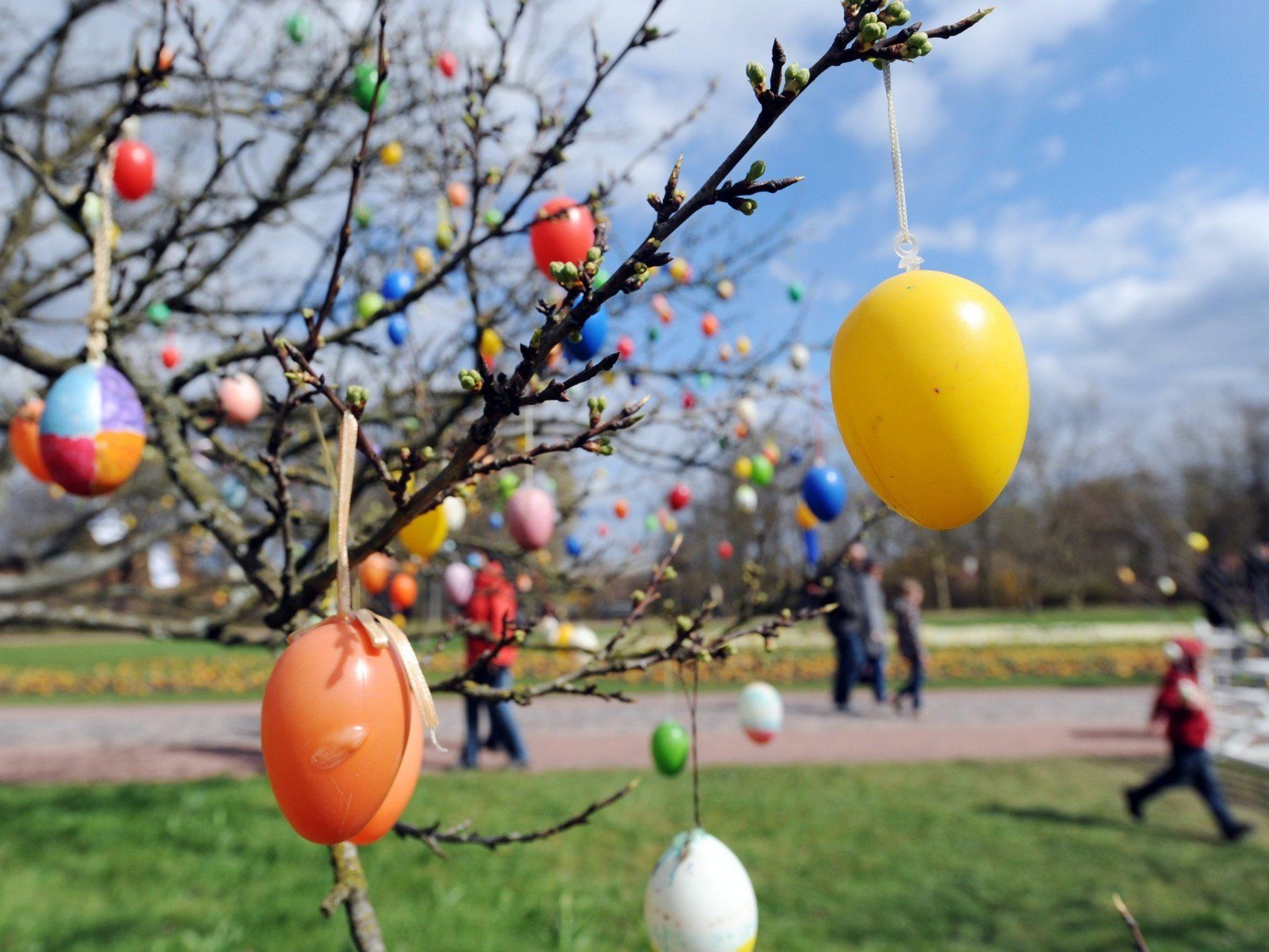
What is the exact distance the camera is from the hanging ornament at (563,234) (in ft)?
7.67

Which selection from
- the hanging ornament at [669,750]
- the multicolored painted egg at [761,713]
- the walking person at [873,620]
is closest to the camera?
the hanging ornament at [669,750]

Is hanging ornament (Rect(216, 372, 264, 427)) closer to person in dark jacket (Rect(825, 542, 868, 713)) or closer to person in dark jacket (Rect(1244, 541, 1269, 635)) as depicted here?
person in dark jacket (Rect(1244, 541, 1269, 635))

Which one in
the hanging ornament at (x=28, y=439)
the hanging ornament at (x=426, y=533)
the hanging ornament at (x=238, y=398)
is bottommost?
the hanging ornament at (x=426, y=533)

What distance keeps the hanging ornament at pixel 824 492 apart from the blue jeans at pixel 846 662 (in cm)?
729

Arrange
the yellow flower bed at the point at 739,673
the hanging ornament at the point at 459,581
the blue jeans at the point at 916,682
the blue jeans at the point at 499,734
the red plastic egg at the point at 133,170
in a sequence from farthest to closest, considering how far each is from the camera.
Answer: the yellow flower bed at the point at 739,673
the blue jeans at the point at 916,682
the blue jeans at the point at 499,734
the hanging ornament at the point at 459,581
the red plastic egg at the point at 133,170

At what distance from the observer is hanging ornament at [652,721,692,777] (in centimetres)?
311

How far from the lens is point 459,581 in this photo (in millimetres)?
5703

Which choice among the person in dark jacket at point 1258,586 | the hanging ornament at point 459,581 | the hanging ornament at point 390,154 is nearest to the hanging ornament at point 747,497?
the hanging ornament at point 459,581

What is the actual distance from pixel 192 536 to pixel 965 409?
21.1 feet

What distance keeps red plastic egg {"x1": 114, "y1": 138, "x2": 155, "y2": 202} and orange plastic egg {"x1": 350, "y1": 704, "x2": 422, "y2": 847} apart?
9.85ft

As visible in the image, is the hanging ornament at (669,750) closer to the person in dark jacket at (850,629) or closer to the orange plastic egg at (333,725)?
the orange plastic egg at (333,725)

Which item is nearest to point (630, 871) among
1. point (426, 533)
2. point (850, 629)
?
point (426, 533)

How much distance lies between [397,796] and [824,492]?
2.67m

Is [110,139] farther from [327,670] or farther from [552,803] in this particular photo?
[552,803]
